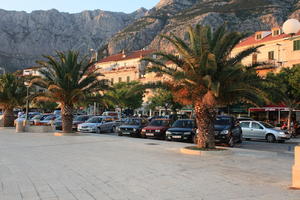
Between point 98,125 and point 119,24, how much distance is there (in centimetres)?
16088

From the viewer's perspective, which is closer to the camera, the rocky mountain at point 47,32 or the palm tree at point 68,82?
the palm tree at point 68,82

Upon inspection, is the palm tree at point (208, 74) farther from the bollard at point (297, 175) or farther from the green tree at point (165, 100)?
the green tree at point (165, 100)

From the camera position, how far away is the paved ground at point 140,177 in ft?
22.9

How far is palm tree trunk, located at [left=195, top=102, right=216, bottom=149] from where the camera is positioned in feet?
47.4

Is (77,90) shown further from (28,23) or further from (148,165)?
(28,23)

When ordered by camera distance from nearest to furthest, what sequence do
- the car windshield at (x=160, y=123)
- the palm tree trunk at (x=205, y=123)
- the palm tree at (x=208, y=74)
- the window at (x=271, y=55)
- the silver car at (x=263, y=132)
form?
the palm tree at (x=208, y=74) < the palm tree trunk at (x=205, y=123) < the silver car at (x=263, y=132) < the car windshield at (x=160, y=123) < the window at (x=271, y=55)

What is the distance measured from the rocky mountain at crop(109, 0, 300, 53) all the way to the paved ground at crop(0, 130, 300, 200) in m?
79.2

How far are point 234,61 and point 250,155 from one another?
13.0ft

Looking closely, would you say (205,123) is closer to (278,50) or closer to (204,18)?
(278,50)

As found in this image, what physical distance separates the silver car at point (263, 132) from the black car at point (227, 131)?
3894 mm

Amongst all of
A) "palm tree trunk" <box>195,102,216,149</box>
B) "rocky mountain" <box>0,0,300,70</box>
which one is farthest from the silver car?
"rocky mountain" <box>0,0,300,70</box>

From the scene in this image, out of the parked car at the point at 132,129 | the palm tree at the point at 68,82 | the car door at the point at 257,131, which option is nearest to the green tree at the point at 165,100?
the parked car at the point at 132,129

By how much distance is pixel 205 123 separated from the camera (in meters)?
14.5

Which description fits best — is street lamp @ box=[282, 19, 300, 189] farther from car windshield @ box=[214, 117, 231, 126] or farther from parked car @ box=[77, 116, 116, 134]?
parked car @ box=[77, 116, 116, 134]
